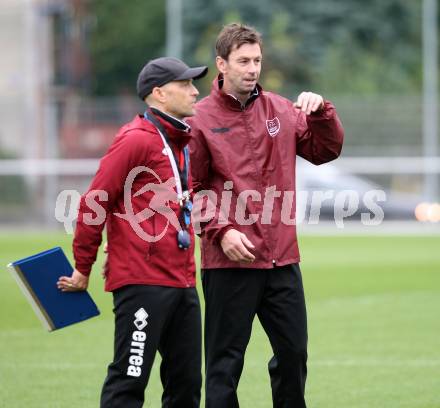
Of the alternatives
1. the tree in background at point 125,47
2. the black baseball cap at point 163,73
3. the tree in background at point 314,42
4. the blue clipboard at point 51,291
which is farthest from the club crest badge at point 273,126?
the tree in background at point 125,47

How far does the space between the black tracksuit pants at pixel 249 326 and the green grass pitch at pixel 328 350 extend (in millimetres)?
1361

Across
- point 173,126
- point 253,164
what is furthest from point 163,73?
point 253,164

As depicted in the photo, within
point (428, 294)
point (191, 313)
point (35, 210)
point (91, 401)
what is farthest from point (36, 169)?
point (191, 313)

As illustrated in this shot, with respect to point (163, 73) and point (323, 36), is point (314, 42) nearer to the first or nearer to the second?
point (323, 36)

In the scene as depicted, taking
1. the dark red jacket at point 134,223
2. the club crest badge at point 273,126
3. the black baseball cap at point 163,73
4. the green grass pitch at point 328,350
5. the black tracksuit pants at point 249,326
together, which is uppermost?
the black baseball cap at point 163,73

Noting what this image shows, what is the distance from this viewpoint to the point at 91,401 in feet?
25.4

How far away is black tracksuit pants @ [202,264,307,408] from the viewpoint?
6219mm

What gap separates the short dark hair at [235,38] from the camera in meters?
6.18

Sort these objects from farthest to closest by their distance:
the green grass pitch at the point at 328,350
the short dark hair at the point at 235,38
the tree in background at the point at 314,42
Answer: the tree in background at the point at 314,42 < the green grass pitch at the point at 328,350 < the short dark hair at the point at 235,38

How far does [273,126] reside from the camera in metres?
6.31

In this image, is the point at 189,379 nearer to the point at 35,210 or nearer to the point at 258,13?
the point at 35,210

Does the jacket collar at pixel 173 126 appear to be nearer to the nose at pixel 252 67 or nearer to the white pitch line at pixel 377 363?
the nose at pixel 252 67

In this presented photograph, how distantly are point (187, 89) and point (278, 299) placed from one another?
4.14 feet

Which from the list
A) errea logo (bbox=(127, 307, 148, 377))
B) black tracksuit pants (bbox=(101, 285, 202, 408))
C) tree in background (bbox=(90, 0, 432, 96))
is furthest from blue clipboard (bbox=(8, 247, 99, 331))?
tree in background (bbox=(90, 0, 432, 96))
